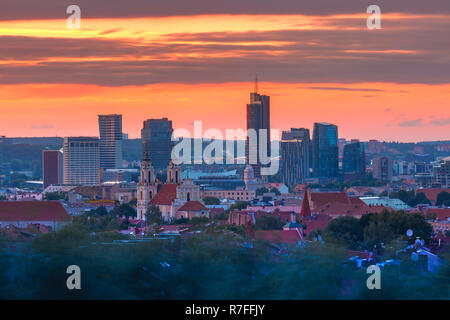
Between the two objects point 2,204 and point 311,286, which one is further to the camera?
point 2,204

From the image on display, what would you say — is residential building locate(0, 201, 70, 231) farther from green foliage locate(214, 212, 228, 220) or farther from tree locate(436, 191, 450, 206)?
tree locate(436, 191, 450, 206)

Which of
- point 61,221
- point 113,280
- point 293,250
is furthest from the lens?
point 61,221

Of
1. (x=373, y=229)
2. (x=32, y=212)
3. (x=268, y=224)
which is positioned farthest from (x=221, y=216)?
(x=373, y=229)

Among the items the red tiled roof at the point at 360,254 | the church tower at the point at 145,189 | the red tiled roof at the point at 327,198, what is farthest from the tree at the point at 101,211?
the red tiled roof at the point at 360,254

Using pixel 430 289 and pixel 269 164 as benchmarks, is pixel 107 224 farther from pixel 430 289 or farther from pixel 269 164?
pixel 269 164

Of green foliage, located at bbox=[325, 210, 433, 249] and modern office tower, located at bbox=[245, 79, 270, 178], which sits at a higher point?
modern office tower, located at bbox=[245, 79, 270, 178]

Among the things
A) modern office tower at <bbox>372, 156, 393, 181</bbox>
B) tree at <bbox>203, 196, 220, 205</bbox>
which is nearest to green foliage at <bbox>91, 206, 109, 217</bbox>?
tree at <bbox>203, 196, 220, 205</bbox>
